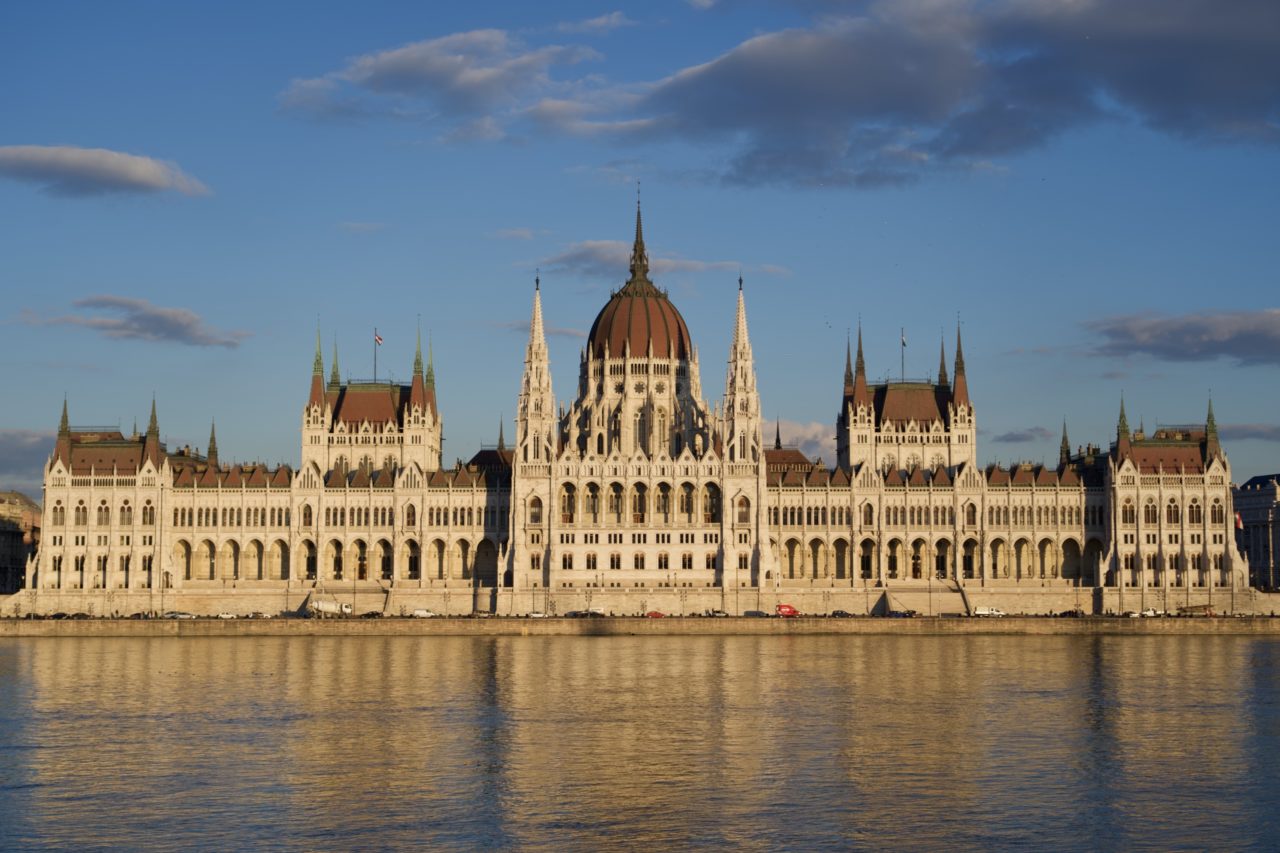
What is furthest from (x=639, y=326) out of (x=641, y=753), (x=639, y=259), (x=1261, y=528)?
(x=641, y=753)

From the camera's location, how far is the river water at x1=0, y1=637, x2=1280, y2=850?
49.1 m

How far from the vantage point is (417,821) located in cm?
4994

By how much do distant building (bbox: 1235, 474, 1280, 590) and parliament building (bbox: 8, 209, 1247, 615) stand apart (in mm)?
31070

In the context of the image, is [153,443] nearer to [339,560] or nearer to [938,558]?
[339,560]

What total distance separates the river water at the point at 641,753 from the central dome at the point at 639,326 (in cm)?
5776

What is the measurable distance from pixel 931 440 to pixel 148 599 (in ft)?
223

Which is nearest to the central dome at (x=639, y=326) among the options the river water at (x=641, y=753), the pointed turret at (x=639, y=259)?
the pointed turret at (x=639, y=259)

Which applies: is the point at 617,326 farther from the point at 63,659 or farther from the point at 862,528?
the point at 63,659

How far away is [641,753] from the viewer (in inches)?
2479

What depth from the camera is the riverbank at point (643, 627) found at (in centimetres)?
13162

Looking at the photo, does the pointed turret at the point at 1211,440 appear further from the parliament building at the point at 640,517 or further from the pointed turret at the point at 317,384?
the pointed turret at the point at 317,384

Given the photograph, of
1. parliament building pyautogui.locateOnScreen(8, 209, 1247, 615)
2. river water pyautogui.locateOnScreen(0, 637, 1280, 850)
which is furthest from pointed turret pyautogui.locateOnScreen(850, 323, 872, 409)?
river water pyautogui.locateOnScreen(0, 637, 1280, 850)

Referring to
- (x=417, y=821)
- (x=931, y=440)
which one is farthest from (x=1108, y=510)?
(x=417, y=821)

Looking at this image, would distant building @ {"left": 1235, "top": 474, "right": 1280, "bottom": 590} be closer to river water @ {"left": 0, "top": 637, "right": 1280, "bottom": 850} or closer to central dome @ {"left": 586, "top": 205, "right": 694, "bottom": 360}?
central dome @ {"left": 586, "top": 205, "right": 694, "bottom": 360}
